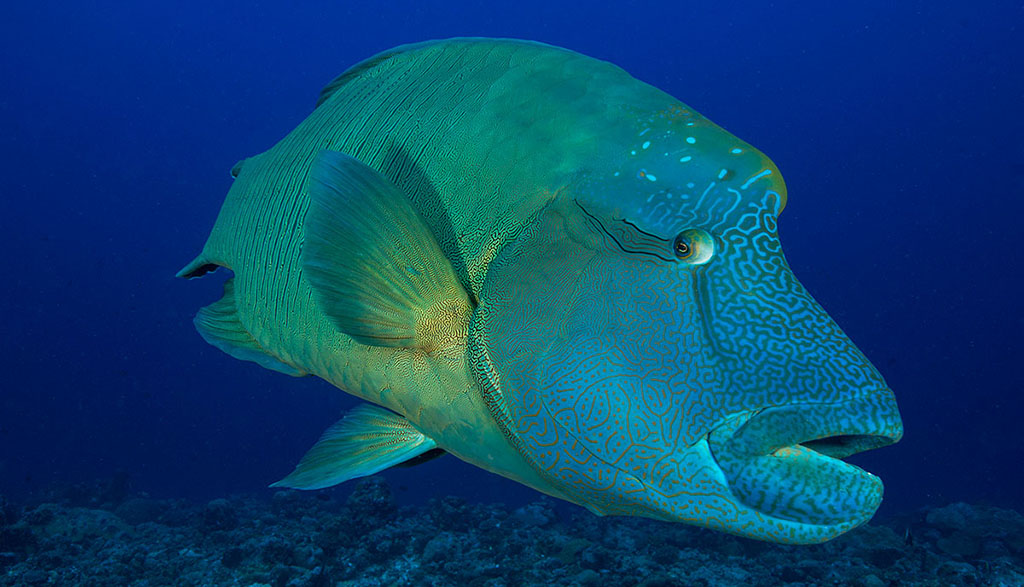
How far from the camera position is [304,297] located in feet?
5.28

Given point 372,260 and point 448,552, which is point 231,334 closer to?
point 372,260

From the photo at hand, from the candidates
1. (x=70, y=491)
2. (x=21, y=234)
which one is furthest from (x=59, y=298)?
(x=70, y=491)

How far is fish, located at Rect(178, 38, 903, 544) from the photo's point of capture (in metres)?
0.99

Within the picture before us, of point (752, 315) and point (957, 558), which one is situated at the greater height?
point (752, 315)

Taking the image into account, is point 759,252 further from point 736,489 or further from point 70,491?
point 70,491

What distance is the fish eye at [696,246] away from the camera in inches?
40.7

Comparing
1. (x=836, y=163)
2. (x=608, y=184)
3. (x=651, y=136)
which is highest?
(x=836, y=163)

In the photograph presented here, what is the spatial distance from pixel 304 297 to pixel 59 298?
58.0m

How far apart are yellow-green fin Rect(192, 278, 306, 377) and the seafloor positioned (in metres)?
3.61

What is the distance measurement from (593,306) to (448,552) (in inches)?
227

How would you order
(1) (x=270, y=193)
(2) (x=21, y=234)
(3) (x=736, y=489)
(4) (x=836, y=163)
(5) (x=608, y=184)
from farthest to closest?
(4) (x=836, y=163)
(2) (x=21, y=234)
(1) (x=270, y=193)
(5) (x=608, y=184)
(3) (x=736, y=489)

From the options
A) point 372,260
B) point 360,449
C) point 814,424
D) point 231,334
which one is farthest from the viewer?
point 231,334

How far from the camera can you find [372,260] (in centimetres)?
121

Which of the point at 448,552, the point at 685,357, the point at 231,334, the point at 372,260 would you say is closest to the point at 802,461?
the point at 685,357
